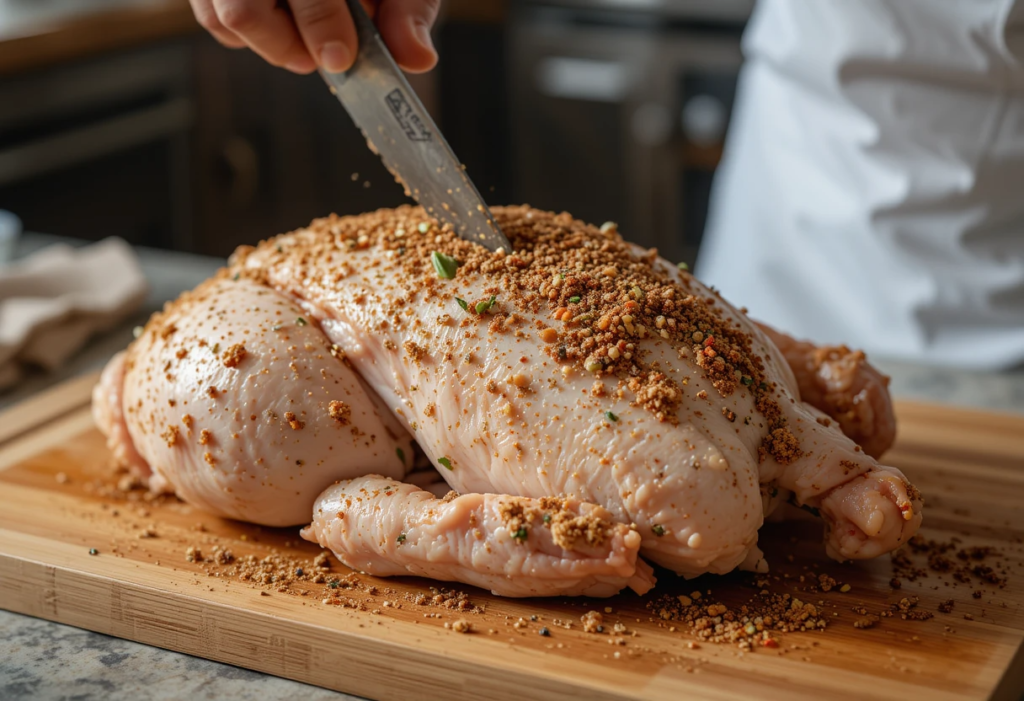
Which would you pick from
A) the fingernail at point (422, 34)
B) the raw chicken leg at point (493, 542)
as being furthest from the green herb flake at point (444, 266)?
the fingernail at point (422, 34)

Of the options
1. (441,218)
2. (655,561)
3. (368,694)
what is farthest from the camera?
(441,218)

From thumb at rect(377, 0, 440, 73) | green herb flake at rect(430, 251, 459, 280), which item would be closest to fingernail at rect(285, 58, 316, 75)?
thumb at rect(377, 0, 440, 73)

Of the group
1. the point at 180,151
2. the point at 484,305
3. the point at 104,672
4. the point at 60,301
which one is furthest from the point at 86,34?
the point at 104,672

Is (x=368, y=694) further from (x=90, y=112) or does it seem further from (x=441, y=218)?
(x=90, y=112)

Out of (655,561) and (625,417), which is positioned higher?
(625,417)

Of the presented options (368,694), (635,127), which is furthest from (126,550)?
(635,127)

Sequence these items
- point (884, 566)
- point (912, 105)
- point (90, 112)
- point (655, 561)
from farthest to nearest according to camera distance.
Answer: point (90, 112) → point (912, 105) → point (884, 566) → point (655, 561)

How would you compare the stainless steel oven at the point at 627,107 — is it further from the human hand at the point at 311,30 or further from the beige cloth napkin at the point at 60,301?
the human hand at the point at 311,30
